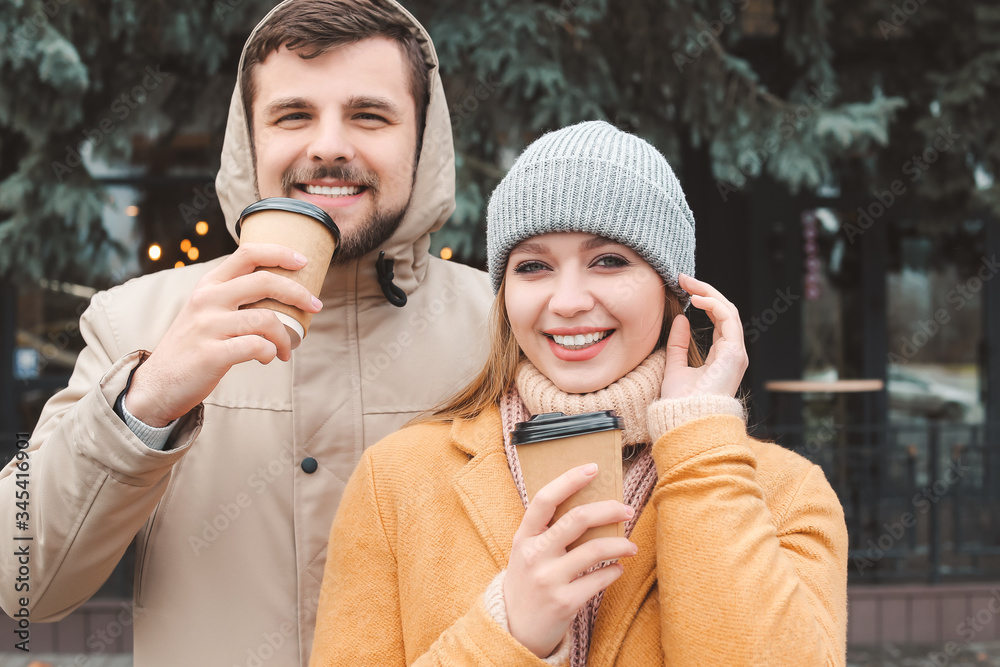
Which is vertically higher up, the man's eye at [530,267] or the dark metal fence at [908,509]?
the man's eye at [530,267]

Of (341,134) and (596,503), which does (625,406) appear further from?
(341,134)

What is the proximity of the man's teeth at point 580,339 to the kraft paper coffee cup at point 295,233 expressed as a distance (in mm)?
527

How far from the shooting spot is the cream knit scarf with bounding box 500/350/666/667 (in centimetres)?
162

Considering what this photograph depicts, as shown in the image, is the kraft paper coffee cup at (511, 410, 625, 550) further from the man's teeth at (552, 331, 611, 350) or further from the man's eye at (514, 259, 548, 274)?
the man's eye at (514, 259, 548, 274)

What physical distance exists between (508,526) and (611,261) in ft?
1.97

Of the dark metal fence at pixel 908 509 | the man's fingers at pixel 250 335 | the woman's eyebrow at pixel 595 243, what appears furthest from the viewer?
the dark metal fence at pixel 908 509

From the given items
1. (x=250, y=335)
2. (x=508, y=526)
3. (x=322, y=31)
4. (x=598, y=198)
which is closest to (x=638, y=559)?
(x=508, y=526)

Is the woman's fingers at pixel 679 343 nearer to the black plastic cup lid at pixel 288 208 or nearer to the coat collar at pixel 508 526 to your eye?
the coat collar at pixel 508 526

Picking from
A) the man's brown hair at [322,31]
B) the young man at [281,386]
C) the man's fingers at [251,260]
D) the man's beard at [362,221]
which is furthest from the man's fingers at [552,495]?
the man's brown hair at [322,31]

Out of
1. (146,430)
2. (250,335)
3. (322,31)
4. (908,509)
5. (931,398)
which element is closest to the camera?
(250,335)

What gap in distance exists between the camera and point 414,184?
6.98 ft

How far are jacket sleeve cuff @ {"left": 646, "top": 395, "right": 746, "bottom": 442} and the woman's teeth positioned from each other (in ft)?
0.65

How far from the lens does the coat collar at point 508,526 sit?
1.53 m

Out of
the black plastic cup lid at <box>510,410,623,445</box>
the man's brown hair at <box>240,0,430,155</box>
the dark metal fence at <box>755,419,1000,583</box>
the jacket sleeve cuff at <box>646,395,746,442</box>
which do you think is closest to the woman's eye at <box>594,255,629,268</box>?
the jacket sleeve cuff at <box>646,395,746,442</box>
